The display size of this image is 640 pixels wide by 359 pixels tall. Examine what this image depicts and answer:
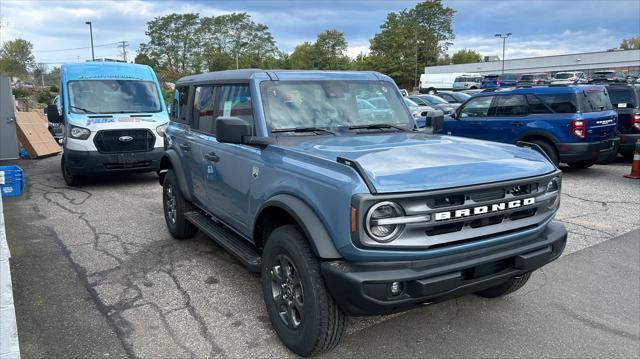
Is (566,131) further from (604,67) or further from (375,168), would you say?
(604,67)

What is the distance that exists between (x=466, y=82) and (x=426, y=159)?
140ft

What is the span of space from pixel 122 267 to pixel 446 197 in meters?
3.58

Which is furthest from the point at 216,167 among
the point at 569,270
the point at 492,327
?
the point at 569,270

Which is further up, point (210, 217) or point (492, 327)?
point (210, 217)

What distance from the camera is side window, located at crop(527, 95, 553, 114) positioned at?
981 centimetres

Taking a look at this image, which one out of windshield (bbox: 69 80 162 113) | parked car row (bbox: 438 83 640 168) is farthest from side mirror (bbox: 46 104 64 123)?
parked car row (bbox: 438 83 640 168)

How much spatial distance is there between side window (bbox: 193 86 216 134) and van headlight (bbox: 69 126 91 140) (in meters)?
4.55

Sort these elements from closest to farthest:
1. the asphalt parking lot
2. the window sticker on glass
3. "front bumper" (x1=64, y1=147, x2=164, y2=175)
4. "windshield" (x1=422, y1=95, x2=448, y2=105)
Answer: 1. the asphalt parking lot
2. the window sticker on glass
3. "front bumper" (x1=64, y1=147, x2=164, y2=175)
4. "windshield" (x1=422, y1=95, x2=448, y2=105)

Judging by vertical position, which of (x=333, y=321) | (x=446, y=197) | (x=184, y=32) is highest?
(x=184, y=32)

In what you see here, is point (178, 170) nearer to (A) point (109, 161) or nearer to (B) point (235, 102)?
(B) point (235, 102)

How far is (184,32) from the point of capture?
89.5 meters

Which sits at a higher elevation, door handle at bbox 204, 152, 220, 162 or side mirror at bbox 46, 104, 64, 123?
side mirror at bbox 46, 104, 64, 123

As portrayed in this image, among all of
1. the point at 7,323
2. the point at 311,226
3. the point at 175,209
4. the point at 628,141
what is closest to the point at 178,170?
the point at 175,209

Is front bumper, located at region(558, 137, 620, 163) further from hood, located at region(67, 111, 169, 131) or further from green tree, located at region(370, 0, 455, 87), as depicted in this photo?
green tree, located at region(370, 0, 455, 87)
